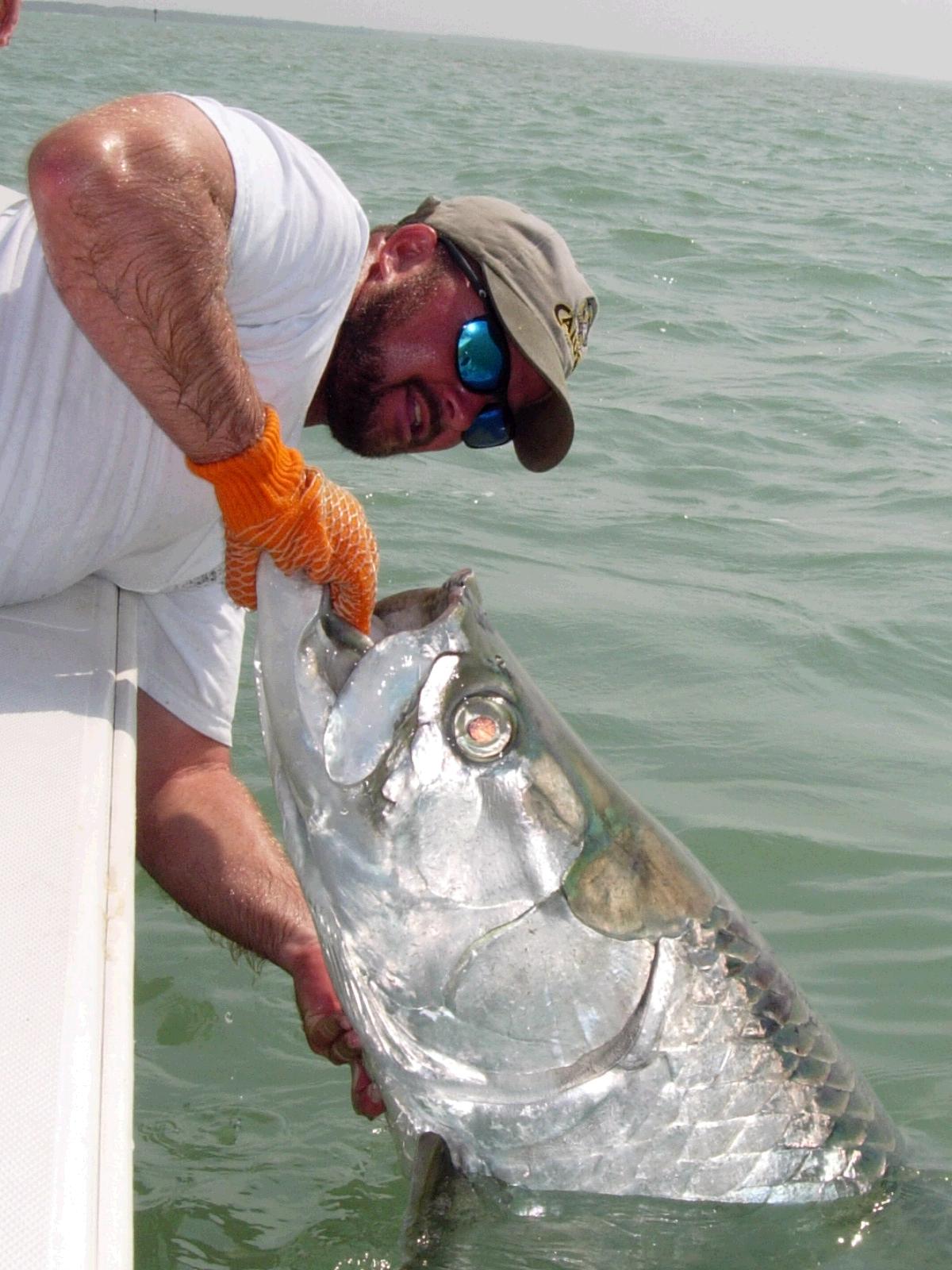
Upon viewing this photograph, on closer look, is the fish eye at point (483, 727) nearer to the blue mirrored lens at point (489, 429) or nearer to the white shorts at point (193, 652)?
the blue mirrored lens at point (489, 429)

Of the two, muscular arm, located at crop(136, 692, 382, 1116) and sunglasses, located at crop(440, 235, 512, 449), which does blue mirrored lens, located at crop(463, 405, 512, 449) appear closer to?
sunglasses, located at crop(440, 235, 512, 449)

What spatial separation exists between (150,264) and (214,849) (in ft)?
4.26

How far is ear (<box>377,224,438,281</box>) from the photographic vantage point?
2707 millimetres

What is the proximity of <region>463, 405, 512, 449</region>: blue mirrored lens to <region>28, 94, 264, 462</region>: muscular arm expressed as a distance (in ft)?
2.85

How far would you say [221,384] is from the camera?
6.49ft

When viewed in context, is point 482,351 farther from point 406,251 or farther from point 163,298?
point 163,298

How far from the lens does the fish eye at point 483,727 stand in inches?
72.0

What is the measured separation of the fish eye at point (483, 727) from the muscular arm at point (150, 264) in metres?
0.49

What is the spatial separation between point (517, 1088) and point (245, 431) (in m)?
0.93

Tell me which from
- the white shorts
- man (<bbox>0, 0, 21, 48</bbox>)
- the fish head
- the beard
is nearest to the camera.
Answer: the fish head

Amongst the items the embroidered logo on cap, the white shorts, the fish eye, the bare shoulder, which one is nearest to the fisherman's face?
the embroidered logo on cap

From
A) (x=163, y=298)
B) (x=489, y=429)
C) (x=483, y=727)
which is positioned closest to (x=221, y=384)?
(x=163, y=298)

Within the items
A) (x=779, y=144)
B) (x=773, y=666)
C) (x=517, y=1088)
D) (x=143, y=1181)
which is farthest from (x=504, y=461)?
(x=779, y=144)

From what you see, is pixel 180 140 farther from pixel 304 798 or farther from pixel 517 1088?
pixel 517 1088
